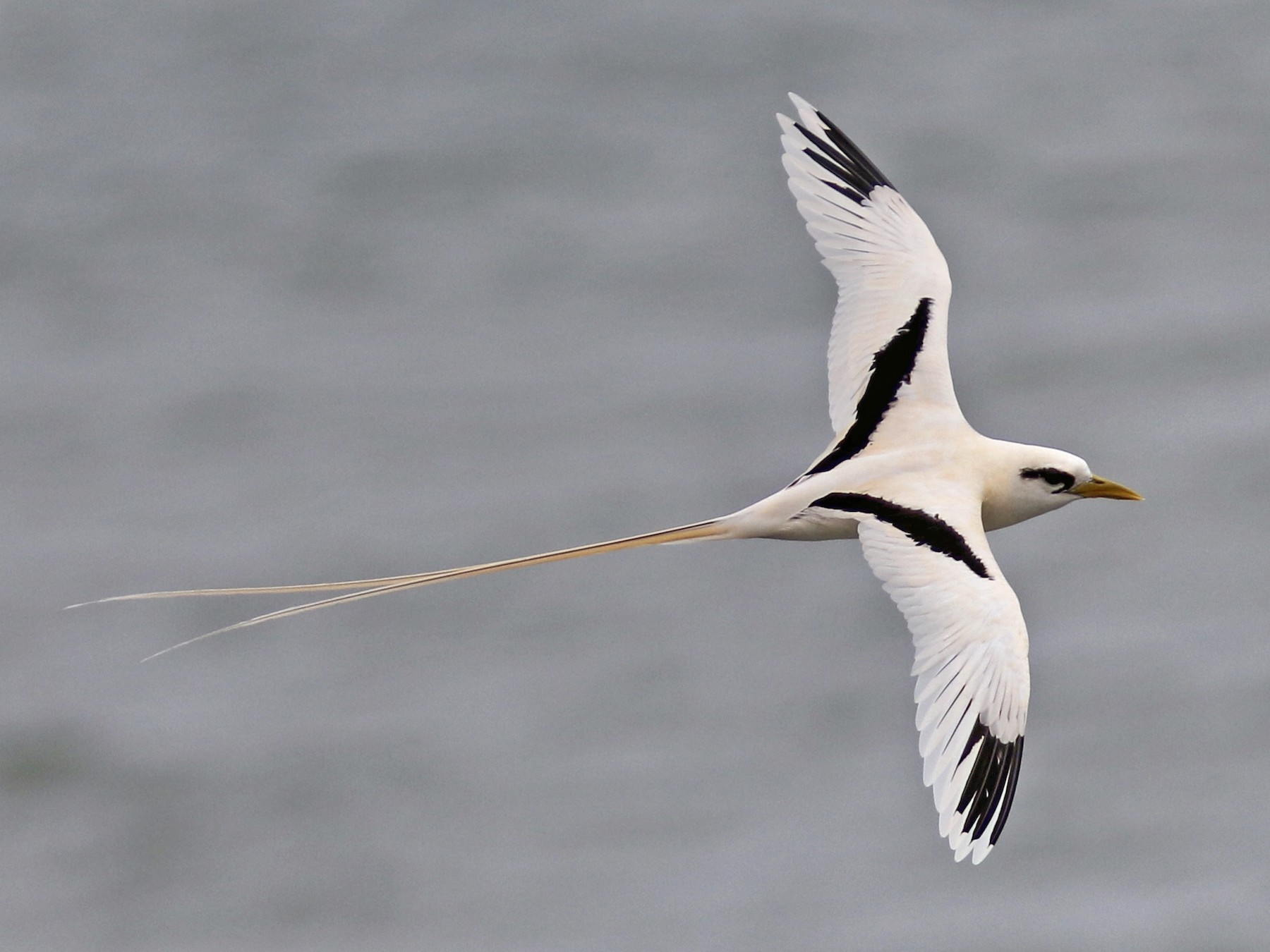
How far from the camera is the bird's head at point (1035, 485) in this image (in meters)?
10.2

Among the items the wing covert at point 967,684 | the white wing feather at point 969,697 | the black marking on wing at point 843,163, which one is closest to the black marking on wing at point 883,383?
the black marking on wing at point 843,163

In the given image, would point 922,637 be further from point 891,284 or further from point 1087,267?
point 1087,267

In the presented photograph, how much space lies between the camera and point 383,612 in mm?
22047

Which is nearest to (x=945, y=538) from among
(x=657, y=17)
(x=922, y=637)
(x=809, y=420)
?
(x=922, y=637)

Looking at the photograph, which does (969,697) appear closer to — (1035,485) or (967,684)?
(967,684)

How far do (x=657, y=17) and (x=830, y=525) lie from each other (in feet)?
49.4

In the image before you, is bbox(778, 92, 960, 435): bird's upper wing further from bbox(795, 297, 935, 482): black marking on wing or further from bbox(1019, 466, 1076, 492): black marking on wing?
bbox(1019, 466, 1076, 492): black marking on wing

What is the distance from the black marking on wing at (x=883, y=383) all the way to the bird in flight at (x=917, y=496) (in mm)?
11

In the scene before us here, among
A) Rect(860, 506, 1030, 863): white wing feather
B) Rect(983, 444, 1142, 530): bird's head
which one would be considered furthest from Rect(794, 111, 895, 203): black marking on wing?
Rect(860, 506, 1030, 863): white wing feather

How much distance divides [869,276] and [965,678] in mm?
3115

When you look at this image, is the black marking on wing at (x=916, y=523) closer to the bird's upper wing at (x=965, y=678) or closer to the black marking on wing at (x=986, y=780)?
the bird's upper wing at (x=965, y=678)

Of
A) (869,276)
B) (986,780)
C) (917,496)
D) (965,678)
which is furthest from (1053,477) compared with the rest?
(986,780)

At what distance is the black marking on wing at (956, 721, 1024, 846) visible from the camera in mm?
8734

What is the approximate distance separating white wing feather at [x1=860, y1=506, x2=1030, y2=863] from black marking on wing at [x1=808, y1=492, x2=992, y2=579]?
11 cm
